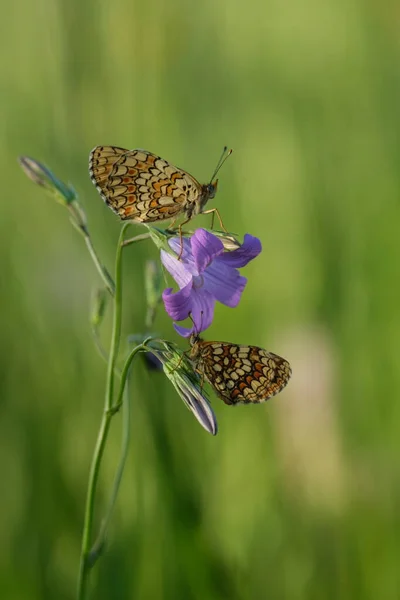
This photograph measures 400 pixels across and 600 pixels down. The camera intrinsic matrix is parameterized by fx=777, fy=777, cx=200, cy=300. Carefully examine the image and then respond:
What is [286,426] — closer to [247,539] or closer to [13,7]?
[247,539]

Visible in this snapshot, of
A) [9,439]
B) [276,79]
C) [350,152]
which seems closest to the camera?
[9,439]

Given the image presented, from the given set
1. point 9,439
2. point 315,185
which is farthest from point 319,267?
point 9,439

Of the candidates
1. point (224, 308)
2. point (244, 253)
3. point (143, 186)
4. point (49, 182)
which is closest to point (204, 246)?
point (244, 253)

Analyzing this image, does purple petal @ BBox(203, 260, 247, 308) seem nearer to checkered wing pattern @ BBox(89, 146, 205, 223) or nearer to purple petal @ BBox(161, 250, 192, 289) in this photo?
purple petal @ BBox(161, 250, 192, 289)

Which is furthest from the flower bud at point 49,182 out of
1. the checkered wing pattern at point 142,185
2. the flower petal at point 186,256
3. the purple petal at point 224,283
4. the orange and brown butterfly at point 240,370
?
the orange and brown butterfly at point 240,370

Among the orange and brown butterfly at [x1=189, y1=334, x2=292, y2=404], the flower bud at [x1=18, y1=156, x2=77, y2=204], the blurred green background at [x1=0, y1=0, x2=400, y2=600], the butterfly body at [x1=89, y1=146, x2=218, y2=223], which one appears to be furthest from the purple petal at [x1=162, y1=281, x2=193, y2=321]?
the blurred green background at [x1=0, y1=0, x2=400, y2=600]

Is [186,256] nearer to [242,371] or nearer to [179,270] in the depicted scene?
[179,270]
